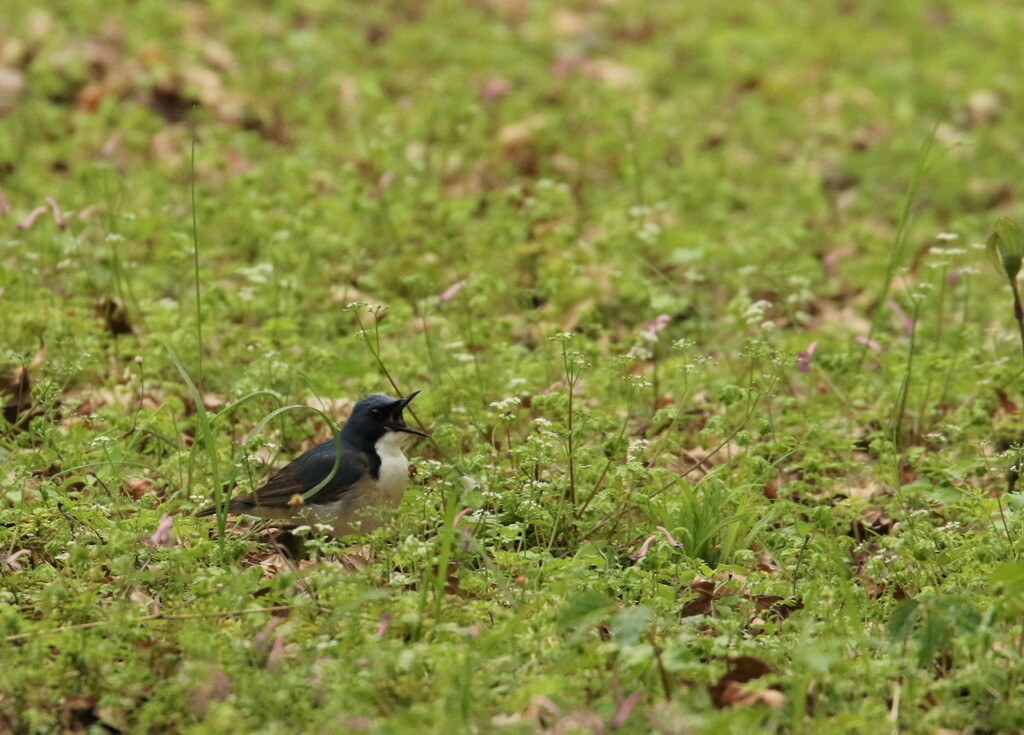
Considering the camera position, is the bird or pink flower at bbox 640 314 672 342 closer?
the bird

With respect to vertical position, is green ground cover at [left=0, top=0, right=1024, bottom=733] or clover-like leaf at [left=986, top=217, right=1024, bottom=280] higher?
clover-like leaf at [left=986, top=217, right=1024, bottom=280]

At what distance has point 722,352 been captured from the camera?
6.54 m

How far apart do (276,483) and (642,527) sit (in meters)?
1.20

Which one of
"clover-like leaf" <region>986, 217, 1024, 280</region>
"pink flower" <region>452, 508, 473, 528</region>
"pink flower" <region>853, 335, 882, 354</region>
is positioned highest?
"clover-like leaf" <region>986, 217, 1024, 280</region>

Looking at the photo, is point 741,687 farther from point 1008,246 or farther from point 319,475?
point 1008,246

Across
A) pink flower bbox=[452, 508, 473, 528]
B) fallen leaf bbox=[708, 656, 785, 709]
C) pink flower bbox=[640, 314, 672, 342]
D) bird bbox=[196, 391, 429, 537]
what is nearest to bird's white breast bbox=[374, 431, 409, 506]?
bird bbox=[196, 391, 429, 537]

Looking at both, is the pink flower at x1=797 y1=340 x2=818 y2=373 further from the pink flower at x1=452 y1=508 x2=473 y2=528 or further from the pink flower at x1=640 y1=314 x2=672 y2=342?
the pink flower at x1=452 y1=508 x2=473 y2=528

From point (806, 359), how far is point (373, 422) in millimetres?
1749

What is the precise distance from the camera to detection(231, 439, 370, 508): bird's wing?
4.77 meters

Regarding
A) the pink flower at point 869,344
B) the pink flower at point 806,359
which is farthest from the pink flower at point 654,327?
the pink flower at point 869,344

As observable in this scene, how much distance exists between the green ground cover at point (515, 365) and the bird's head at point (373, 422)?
0.63ft

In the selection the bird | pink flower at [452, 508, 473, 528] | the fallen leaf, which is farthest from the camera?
the bird

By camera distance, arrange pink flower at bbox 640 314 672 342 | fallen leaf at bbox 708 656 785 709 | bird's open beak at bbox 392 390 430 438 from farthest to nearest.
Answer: pink flower at bbox 640 314 672 342 < bird's open beak at bbox 392 390 430 438 < fallen leaf at bbox 708 656 785 709

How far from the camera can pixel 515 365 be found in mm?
5844
